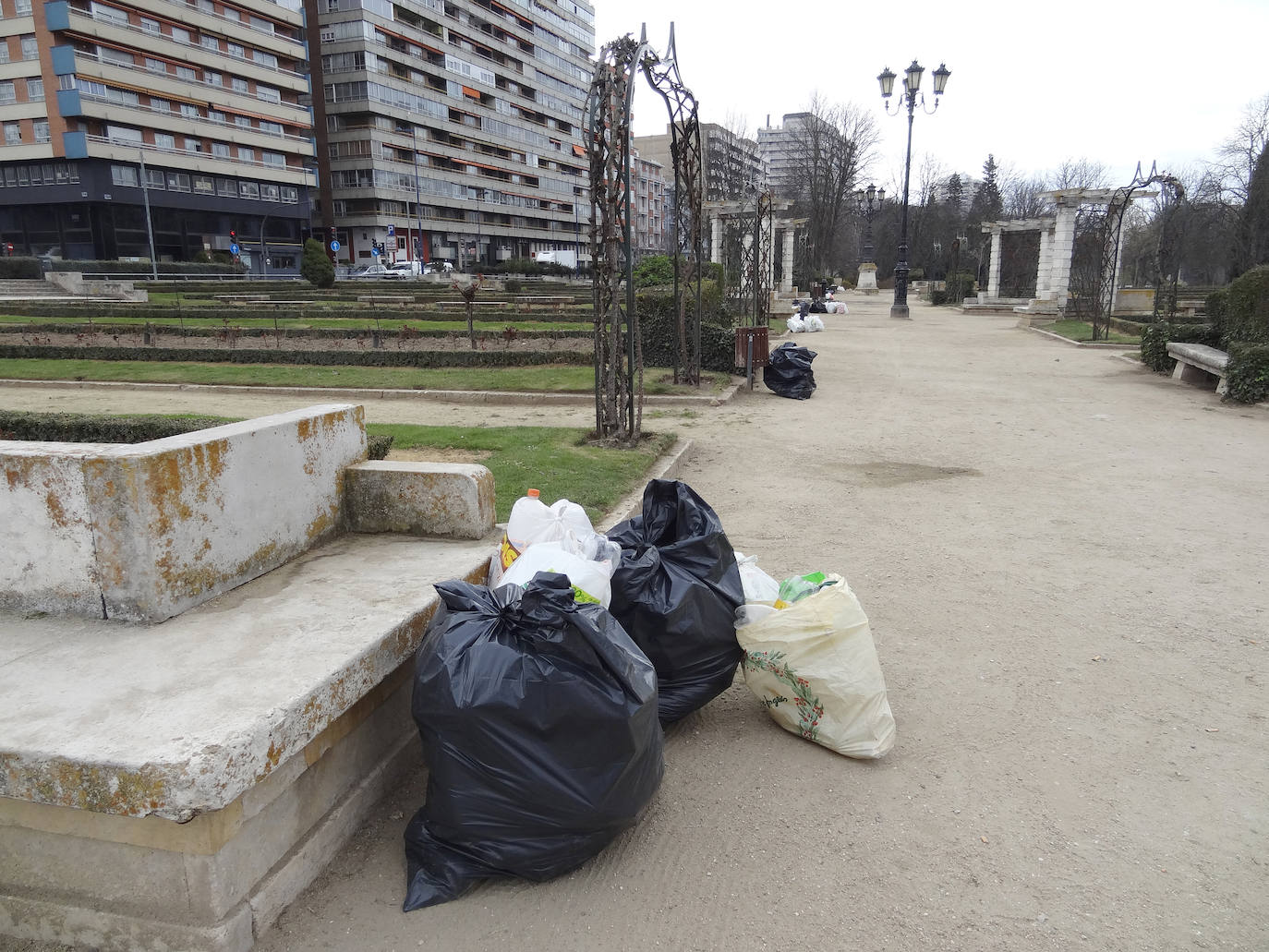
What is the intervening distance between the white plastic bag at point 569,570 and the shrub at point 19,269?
1767 inches

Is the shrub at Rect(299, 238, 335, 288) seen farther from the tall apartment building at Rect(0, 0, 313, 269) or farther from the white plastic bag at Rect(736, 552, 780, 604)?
the white plastic bag at Rect(736, 552, 780, 604)

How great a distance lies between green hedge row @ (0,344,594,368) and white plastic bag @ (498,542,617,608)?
11967 millimetres

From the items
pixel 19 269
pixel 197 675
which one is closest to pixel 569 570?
pixel 197 675

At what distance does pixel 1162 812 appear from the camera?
9.00 ft

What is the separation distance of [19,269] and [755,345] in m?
40.2

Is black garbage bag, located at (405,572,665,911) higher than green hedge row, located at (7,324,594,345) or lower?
lower

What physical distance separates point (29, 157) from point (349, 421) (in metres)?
58.7

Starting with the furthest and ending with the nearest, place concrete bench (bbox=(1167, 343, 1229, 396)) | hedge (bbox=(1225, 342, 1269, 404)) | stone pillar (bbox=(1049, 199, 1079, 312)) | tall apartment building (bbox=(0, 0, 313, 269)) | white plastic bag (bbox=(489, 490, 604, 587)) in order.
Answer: tall apartment building (bbox=(0, 0, 313, 269))
stone pillar (bbox=(1049, 199, 1079, 312))
concrete bench (bbox=(1167, 343, 1229, 396))
hedge (bbox=(1225, 342, 1269, 404))
white plastic bag (bbox=(489, 490, 604, 587))

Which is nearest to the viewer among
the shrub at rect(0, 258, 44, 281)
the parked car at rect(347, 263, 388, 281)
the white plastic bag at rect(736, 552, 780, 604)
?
the white plastic bag at rect(736, 552, 780, 604)

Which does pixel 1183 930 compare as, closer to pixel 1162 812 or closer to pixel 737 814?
pixel 1162 812

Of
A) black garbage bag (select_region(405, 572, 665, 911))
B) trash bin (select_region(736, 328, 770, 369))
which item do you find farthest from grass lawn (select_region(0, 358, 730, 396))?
black garbage bag (select_region(405, 572, 665, 911))

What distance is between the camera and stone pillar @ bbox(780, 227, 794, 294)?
37188mm

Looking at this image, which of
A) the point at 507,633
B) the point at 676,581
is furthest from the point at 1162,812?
the point at 507,633

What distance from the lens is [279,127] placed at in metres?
61.0
